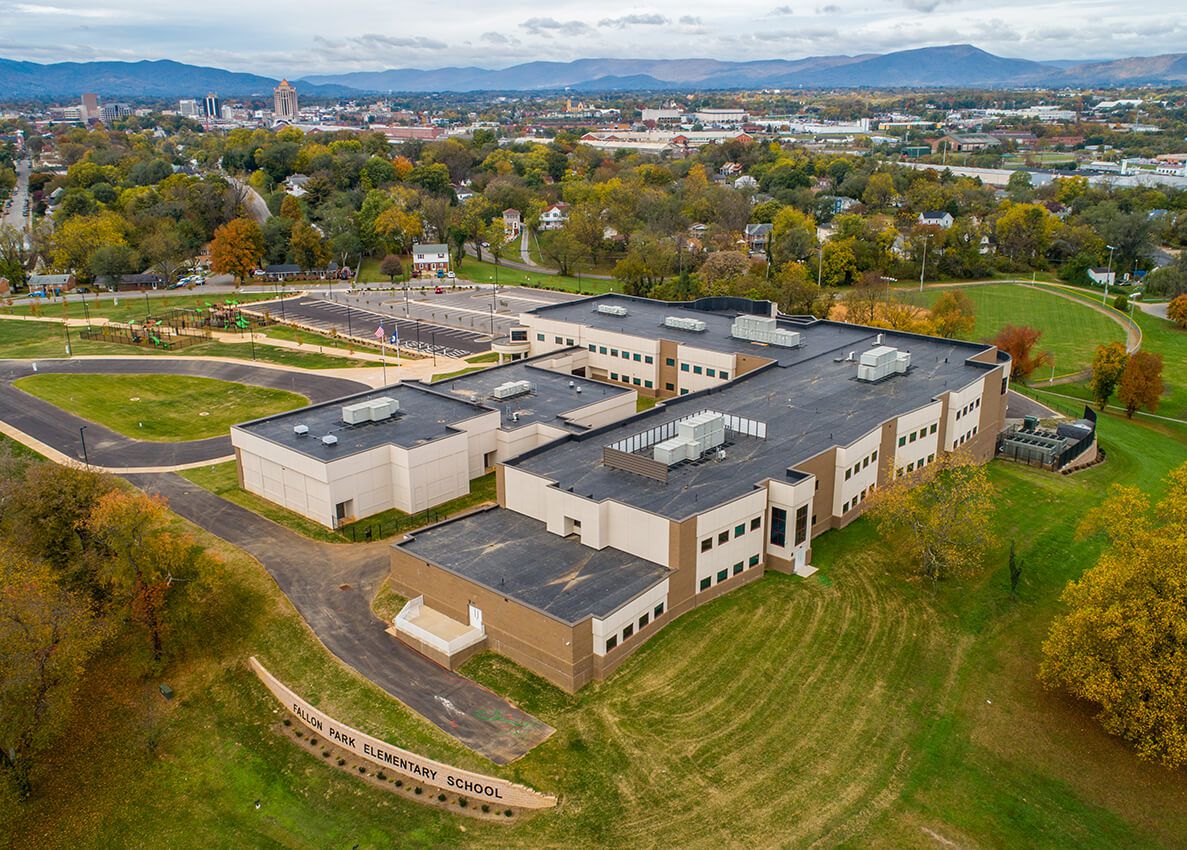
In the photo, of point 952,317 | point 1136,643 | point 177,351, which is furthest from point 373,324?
point 1136,643

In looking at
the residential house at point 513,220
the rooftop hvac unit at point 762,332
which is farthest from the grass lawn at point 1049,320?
the residential house at point 513,220

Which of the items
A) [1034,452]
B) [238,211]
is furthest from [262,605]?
[238,211]

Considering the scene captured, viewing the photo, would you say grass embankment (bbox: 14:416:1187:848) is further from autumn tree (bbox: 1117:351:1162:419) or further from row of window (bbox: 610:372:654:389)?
autumn tree (bbox: 1117:351:1162:419)

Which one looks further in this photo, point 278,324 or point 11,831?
point 278,324

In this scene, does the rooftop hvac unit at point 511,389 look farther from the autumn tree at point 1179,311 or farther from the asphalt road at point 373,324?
the autumn tree at point 1179,311

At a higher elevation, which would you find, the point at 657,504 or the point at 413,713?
the point at 657,504

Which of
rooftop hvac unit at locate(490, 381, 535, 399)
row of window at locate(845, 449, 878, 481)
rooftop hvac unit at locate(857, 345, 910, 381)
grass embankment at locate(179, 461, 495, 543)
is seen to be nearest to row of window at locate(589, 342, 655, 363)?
rooftop hvac unit at locate(490, 381, 535, 399)

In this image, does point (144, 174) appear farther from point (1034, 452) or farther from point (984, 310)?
point (1034, 452)
